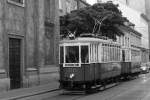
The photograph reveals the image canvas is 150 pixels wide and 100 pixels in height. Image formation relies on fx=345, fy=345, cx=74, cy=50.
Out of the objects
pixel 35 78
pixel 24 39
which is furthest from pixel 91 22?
pixel 24 39

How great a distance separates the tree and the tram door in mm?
10054

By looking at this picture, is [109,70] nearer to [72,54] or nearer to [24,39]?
[72,54]

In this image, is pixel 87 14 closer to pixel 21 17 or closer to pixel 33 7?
pixel 33 7

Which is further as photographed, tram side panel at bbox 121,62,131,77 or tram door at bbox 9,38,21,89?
tram side panel at bbox 121,62,131,77

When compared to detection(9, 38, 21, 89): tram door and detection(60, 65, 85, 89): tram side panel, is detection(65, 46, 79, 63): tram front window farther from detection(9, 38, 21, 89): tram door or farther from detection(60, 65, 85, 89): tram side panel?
detection(9, 38, 21, 89): tram door

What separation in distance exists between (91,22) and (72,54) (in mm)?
15067

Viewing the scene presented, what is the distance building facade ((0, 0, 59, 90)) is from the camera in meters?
21.7

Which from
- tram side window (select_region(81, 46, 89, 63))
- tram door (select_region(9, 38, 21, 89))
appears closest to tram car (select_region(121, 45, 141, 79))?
tram door (select_region(9, 38, 21, 89))

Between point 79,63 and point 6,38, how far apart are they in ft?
17.7

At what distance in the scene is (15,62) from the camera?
23219mm

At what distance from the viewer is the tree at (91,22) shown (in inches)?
1300

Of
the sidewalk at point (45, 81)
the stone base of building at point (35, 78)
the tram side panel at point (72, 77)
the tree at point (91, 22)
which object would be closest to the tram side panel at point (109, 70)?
the tram side panel at point (72, 77)

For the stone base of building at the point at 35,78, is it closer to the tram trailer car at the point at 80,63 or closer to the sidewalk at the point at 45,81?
the sidewalk at the point at 45,81

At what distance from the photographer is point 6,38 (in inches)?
861
